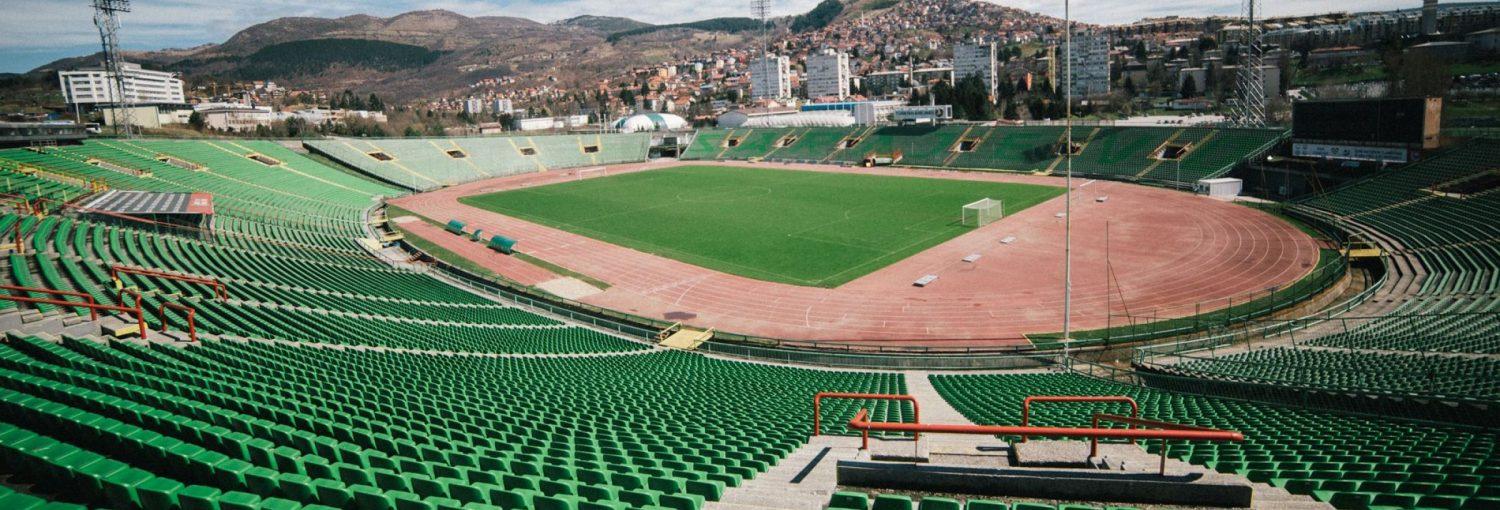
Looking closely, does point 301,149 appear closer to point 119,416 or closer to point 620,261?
point 620,261

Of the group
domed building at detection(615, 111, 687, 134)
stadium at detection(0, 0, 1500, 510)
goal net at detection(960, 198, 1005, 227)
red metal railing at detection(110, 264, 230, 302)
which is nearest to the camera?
stadium at detection(0, 0, 1500, 510)

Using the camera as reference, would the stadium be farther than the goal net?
No

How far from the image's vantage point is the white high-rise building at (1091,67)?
156375 mm

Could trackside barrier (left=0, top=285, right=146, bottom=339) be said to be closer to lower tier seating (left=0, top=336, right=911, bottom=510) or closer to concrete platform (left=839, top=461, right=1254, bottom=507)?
lower tier seating (left=0, top=336, right=911, bottom=510)

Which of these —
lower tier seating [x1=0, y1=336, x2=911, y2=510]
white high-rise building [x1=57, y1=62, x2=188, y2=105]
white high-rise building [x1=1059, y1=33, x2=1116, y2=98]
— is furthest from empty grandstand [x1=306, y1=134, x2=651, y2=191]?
white high-rise building [x1=1059, y1=33, x2=1116, y2=98]

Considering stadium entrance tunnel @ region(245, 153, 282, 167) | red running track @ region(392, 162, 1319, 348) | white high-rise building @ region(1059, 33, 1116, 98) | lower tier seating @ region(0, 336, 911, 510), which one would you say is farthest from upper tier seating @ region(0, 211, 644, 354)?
white high-rise building @ region(1059, 33, 1116, 98)

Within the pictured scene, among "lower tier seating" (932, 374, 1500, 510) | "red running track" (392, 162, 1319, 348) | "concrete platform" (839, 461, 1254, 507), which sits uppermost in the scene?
"concrete platform" (839, 461, 1254, 507)

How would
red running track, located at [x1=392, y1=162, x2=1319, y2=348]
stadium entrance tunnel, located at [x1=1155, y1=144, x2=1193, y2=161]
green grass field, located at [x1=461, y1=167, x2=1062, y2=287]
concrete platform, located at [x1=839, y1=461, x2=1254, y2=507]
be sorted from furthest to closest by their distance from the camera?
stadium entrance tunnel, located at [x1=1155, y1=144, x2=1193, y2=161] → green grass field, located at [x1=461, y1=167, x2=1062, y2=287] → red running track, located at [x1=392, y1=162, x2=1319, y2=348] → concrete platform, located at [x1=839, y1=461, x2=1254, y2=507]

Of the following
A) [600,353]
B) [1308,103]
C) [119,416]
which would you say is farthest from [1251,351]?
[1308,103]

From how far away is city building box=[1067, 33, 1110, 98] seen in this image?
156 m

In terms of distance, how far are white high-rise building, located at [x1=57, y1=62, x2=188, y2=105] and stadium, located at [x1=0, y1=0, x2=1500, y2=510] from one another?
98.3 meters

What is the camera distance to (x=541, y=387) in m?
15.5

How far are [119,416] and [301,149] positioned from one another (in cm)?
7655

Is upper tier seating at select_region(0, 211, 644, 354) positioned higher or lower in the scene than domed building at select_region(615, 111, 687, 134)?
lower
